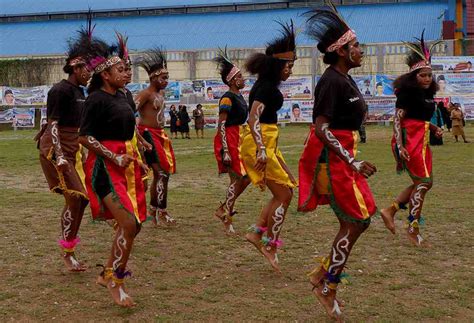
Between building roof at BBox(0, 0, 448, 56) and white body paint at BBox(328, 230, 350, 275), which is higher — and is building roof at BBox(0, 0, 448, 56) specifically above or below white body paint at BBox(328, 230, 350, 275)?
above

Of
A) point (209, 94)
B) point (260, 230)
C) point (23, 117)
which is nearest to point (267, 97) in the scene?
point (260, 230)

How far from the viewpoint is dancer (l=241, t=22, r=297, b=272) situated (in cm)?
737

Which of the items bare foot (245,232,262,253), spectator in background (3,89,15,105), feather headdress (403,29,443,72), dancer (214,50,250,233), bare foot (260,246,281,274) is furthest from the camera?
spectator in background (3,89,15,105)

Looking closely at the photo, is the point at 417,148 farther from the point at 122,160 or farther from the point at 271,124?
the point at 122,160

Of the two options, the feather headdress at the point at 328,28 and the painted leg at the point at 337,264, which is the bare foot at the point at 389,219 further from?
the feather headdress at the point at 328,28

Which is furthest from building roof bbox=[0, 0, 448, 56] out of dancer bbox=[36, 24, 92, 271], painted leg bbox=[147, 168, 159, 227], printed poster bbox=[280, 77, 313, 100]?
dancer bbox=[36, 24, 92, 271]

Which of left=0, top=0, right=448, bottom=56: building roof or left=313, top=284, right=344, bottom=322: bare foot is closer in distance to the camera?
left=313, top=284, right=344, bottom=322: bare foot

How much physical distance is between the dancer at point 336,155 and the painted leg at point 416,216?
8.89 ft

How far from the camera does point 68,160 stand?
755 centimetres

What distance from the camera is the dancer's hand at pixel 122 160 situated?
605 centimetres

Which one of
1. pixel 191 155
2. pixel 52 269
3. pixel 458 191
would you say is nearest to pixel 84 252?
pixel 52 269

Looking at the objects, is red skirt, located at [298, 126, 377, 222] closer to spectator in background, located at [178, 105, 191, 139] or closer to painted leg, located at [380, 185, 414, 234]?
painted leg, located at [380, 185, 414, 234]

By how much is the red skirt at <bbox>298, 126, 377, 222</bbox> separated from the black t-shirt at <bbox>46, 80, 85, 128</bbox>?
258 cm

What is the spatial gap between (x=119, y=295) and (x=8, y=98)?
37.1 m
